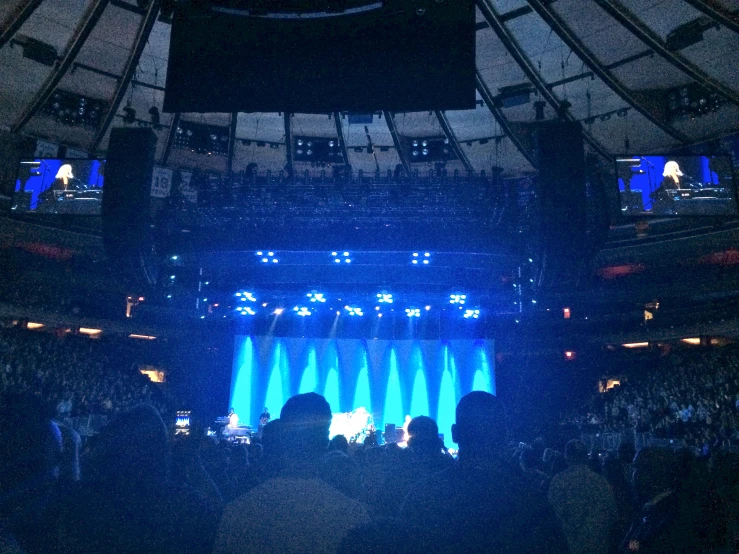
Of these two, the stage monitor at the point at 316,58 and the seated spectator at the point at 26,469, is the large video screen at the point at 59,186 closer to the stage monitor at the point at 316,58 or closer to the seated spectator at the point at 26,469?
the stage monitor at the point at 316,58

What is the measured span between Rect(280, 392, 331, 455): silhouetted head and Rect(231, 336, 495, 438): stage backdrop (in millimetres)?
21021

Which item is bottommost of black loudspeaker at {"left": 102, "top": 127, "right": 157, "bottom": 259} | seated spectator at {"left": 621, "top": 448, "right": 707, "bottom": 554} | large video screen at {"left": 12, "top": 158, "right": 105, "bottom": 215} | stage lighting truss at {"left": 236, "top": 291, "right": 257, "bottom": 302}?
seated spectator at {"left": 621, "top": 448, "right": 707, "bottom": 554}

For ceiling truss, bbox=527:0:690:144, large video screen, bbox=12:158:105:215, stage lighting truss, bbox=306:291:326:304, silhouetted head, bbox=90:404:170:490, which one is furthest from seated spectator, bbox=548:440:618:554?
stage lighting truss, bbox=306:291:326:304

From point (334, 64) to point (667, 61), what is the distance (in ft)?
28.7

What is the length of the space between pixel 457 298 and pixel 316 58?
15.0 metres

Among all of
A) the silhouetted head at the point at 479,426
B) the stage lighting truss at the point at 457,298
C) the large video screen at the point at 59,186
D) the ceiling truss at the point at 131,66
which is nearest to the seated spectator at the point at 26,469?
the silhouetted head at the point at 479,426

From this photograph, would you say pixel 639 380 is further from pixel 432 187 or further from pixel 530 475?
pixel 530 475

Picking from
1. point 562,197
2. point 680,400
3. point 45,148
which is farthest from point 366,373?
point 562,197

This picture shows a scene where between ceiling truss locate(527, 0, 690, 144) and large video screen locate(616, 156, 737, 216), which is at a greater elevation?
ceiling truss locate(527, 0, 690, 144)

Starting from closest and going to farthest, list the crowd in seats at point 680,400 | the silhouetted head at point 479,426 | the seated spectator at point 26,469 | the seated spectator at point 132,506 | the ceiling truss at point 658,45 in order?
the seated spectator at point 132,506, the silhouetted head at point 479,426, the seated spectator at point 26,469, the ceiling truss at point 658,45, the crowd in seats at point 680,400

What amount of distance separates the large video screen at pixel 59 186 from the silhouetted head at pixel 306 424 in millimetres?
11519

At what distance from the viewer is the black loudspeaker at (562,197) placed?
24.5ft

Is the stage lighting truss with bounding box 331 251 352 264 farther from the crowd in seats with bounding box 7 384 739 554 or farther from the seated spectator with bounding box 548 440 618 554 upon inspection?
the crowd in seats with bounding box 7 384 739 554

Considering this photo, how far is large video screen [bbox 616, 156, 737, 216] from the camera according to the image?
11609mm
